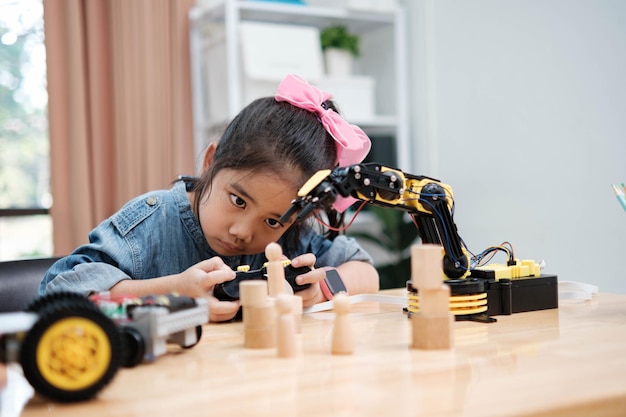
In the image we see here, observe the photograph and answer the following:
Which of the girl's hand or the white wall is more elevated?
the white wall

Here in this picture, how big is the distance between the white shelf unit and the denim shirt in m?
1.16

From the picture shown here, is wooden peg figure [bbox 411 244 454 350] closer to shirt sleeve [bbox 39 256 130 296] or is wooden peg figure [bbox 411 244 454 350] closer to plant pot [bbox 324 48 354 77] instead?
shirt sleeve [bbox 39 256 130 296]

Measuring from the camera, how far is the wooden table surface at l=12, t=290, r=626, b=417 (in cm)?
53

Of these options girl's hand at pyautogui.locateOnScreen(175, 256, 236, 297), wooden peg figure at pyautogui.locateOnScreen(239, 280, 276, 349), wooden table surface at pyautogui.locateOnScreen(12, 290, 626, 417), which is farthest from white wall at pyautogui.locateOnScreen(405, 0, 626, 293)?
wooden peg figure at pyautogui.locateOnScreen(239, 280, 276, 349)

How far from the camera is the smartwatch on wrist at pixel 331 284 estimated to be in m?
1.18

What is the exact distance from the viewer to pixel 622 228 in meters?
1.90

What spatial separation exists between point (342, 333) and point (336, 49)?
2.16 meters

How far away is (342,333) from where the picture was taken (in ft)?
2.41

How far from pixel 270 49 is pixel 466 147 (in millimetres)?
825

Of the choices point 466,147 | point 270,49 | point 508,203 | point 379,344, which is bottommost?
point 379,344

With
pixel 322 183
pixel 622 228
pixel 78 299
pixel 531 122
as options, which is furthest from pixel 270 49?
pixel 78 299

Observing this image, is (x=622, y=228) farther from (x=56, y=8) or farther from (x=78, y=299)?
(x=56, y=8)

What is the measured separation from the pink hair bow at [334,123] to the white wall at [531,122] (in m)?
0.99

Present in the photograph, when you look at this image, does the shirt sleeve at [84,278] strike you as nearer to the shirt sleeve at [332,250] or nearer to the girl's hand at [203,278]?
the girl's hand at [203,278]
